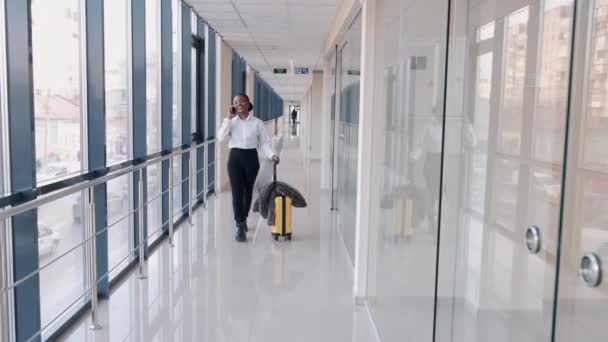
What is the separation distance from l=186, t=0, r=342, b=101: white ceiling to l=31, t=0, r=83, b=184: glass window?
2.94 meters

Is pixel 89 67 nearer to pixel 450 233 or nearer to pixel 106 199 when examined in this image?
pixel 106 199

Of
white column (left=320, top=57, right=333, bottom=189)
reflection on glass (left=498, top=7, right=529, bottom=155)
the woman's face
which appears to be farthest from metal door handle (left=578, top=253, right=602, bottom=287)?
white column (left=320, top=57, right=333, bottom=189)

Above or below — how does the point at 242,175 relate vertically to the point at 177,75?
below

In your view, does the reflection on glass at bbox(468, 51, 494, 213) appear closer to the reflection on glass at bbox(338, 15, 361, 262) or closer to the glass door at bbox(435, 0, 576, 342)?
the glass door at bbox(435, 0, 576, 342)

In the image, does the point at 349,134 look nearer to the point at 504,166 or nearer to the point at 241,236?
the point at 241,236

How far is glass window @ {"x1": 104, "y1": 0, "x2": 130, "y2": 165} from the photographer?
15.0 feet

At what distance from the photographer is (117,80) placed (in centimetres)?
Result: 486

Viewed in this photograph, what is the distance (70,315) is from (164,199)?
2857 mm

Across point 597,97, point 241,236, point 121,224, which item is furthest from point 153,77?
point 597,97

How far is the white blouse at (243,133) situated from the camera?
232 inches

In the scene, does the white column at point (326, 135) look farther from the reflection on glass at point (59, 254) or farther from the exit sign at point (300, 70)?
the reflection on glass at point (59, 254)

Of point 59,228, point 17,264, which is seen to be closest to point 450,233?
point 17,264

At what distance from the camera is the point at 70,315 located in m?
3.64

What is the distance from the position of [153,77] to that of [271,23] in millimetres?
2276
